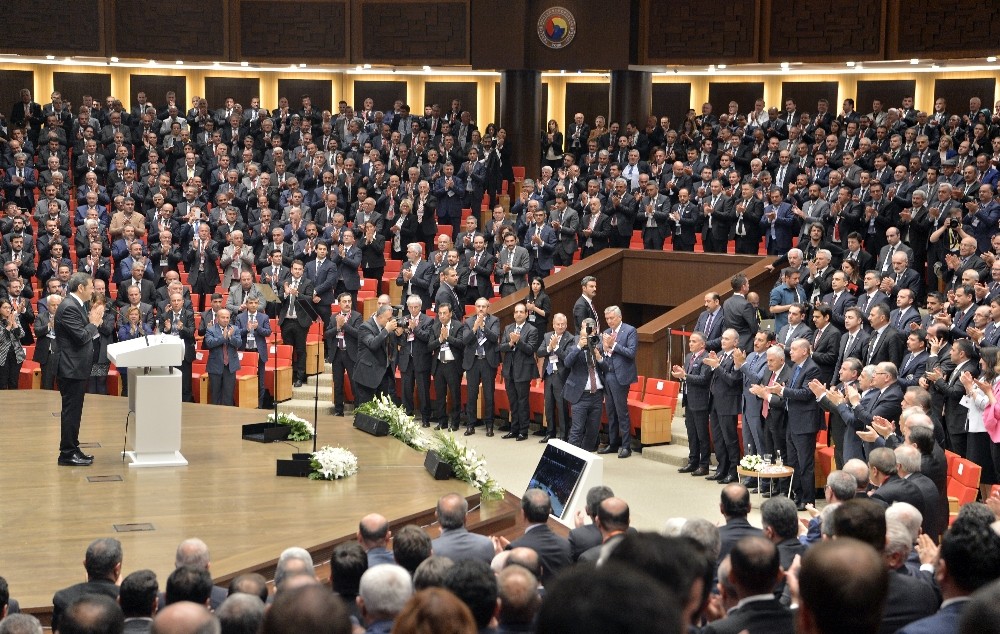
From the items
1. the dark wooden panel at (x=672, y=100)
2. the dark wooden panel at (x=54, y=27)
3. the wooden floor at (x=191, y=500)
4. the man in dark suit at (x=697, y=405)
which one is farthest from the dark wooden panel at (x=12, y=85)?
the man in dark suit at (x=697, y=405)

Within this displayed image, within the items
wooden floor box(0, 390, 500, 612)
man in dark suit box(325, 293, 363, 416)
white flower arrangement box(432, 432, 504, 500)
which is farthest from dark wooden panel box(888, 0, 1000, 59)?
white flower arrangement box(432, 432, 504, 500)

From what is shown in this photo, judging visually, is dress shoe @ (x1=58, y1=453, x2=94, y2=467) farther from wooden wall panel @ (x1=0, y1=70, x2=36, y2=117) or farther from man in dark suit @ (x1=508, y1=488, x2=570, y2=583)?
wooden wall panel @ (x1=0, y1=70, x2=36, y2=117)

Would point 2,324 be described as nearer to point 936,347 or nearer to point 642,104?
point 936,347

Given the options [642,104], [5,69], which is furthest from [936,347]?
[5,69]

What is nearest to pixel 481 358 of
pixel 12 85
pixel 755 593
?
pixel 755 593

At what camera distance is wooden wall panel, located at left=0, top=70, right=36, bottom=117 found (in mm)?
21031

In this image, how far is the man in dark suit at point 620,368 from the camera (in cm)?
1159

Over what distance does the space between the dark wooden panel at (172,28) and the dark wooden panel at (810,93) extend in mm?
8410

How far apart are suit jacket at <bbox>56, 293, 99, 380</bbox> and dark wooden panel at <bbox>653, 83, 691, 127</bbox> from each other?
1437 cm

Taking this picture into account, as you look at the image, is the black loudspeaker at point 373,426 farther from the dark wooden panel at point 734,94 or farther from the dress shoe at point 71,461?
the dark wooden panel at point 734,94

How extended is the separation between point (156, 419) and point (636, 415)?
16.1ft

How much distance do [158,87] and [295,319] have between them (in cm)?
1009

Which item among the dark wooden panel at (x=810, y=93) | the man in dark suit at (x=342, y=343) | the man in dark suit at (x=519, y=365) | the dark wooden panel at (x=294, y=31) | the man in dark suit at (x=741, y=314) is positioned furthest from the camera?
the dark wooden panel at (x=810, y=93)

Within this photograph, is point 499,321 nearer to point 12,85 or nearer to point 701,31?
point 701,31
